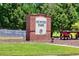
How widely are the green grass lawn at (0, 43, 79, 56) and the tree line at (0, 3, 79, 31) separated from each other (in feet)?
1.41

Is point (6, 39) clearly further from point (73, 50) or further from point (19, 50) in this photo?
point (73, 50)

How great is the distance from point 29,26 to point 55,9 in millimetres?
724

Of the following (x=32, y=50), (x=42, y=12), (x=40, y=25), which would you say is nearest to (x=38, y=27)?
(x=40, y=25)

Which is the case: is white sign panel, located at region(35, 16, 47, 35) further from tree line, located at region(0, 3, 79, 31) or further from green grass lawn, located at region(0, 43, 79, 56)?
green grass lawn, located at region(0, 43, 79, 56)

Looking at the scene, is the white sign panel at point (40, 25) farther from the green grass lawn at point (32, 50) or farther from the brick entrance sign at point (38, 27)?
the green grass lawn at point (32, 50)

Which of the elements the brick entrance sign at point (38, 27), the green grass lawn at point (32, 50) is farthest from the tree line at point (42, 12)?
the green grass lawn at point (32, 50)

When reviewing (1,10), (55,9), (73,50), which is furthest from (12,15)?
(73,50)

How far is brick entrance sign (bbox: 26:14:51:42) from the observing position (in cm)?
928

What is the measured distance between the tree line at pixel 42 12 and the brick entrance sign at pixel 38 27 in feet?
0.33

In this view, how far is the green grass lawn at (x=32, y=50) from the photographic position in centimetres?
912

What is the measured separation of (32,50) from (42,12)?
92 centimetres

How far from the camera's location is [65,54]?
9.17 meters

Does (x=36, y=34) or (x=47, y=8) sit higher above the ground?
(x=47, y=8)

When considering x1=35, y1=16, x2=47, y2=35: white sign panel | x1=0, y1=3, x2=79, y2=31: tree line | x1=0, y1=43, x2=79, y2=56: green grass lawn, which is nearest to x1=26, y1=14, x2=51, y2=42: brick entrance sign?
x1=35, y1=16, x2=47, y2=35: white sign panel
